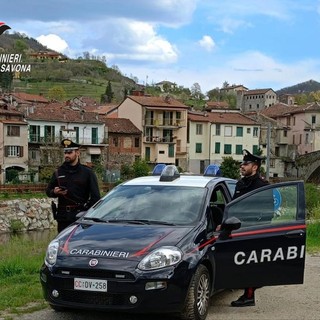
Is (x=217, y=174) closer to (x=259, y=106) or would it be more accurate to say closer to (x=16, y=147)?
(x=16, y=147)

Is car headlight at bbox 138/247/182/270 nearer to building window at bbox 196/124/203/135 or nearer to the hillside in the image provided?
building window at bbox 196/124/203/135

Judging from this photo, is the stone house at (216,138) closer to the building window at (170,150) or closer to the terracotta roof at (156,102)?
the terracotta roof at (156,102)

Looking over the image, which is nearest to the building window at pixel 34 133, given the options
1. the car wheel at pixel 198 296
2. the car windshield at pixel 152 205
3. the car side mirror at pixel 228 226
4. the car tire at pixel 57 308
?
the car windshield at pixel 152 205

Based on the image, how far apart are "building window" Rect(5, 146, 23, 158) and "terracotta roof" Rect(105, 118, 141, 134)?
1234 cm

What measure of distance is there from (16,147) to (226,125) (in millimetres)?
29220

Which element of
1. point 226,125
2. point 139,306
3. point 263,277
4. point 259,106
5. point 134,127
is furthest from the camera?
point 259,106

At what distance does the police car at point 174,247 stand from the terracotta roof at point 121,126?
198ft

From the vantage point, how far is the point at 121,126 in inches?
2719

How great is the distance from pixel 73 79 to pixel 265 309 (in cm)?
14238

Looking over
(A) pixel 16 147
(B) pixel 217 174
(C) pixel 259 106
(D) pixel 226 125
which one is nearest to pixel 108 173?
(A) pixel 16 147

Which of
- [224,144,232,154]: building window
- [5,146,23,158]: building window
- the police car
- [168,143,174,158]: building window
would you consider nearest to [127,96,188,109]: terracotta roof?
[168,143,174,158]: building window

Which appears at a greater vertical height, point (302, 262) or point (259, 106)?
point (259, 106)

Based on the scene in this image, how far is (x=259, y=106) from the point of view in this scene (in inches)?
6068

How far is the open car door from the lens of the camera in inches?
263
